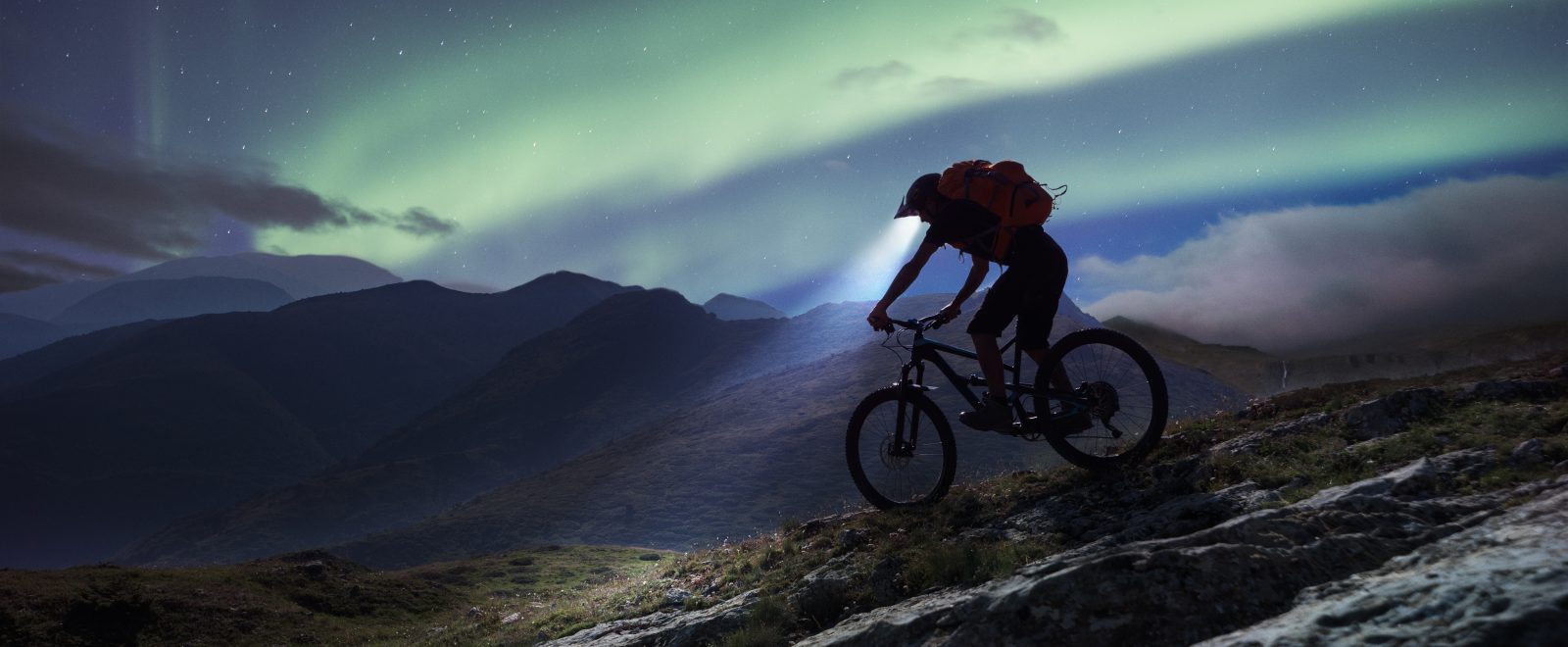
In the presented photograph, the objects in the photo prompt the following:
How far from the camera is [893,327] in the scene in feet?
30.9

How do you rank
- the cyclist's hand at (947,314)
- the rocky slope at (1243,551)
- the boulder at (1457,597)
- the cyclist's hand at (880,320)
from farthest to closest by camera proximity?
the cyclist's hand at (947,314)
the cyclist's hand at (880,320)
the rocky slope at (1243,551)
the boulder at (1457,597)

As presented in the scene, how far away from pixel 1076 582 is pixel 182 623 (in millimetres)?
28489

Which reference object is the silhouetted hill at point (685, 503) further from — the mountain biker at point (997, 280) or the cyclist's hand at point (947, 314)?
the mountain biker at point (997, 280)

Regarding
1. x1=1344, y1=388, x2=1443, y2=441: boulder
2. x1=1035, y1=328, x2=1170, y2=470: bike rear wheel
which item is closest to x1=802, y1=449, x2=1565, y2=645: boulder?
Result: x1=1344, y1=388, x2=1443, y2=441: boulder

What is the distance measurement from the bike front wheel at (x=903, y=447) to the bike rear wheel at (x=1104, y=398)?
4.58 feet

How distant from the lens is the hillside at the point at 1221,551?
143 inches

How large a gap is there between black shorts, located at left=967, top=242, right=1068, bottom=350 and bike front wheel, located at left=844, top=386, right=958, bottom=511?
142 cm

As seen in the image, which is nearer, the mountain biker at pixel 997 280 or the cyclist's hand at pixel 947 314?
the mountain biker at pixel 997 280

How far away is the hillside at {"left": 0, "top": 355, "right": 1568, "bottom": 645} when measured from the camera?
11.9ft

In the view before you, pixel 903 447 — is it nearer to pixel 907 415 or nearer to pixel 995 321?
pixel 907 415

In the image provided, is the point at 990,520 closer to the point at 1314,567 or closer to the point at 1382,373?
the point at 1314,567

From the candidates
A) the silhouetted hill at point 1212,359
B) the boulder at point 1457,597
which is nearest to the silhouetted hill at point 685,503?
the silhouetted hill at point 1212,359

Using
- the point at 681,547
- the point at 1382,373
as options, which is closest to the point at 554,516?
the point at 681,547

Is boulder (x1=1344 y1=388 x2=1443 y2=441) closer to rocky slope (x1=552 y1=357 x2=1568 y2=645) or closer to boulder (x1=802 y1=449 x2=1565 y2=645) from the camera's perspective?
rocky slope (x1=552 y1=357 x2=1568 y2=645)
